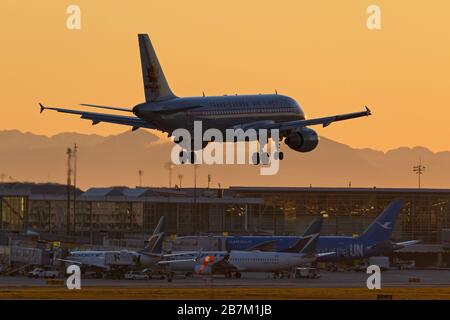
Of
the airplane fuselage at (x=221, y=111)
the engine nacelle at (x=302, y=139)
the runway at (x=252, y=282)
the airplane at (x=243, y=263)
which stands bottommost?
the runway at (x=252, y=282)

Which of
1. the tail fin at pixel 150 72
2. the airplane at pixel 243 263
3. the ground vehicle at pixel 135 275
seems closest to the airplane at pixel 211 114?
the tail fin at pixel 150 72

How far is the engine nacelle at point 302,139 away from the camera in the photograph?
160875mm

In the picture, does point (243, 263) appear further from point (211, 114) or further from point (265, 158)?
point (265, 158)

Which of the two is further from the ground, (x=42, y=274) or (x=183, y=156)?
(x=183, y=156)

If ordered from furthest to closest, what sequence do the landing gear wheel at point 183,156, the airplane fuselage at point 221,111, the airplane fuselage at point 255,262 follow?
1. the airplane fuselage at point 255,262
2. the landing gear wheel at point 183,156
3. the airplane fuselage at point 221,111

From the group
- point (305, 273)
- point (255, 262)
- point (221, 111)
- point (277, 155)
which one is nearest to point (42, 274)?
point (255, 262)

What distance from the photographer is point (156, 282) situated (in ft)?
561

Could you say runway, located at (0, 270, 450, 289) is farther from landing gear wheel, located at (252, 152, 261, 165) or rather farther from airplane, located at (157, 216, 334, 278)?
landing gear wheel, located at (252, 152, 261, 165)

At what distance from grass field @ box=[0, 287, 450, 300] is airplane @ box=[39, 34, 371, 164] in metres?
15.6

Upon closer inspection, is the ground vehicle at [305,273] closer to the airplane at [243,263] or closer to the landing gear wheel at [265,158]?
the airplane at [243,263]

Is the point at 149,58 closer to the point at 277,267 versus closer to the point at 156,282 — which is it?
the point at 156,282

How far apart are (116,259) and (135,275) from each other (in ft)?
14.1

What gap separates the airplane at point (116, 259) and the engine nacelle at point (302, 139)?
36.2 m

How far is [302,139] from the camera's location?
16125 centimetres
